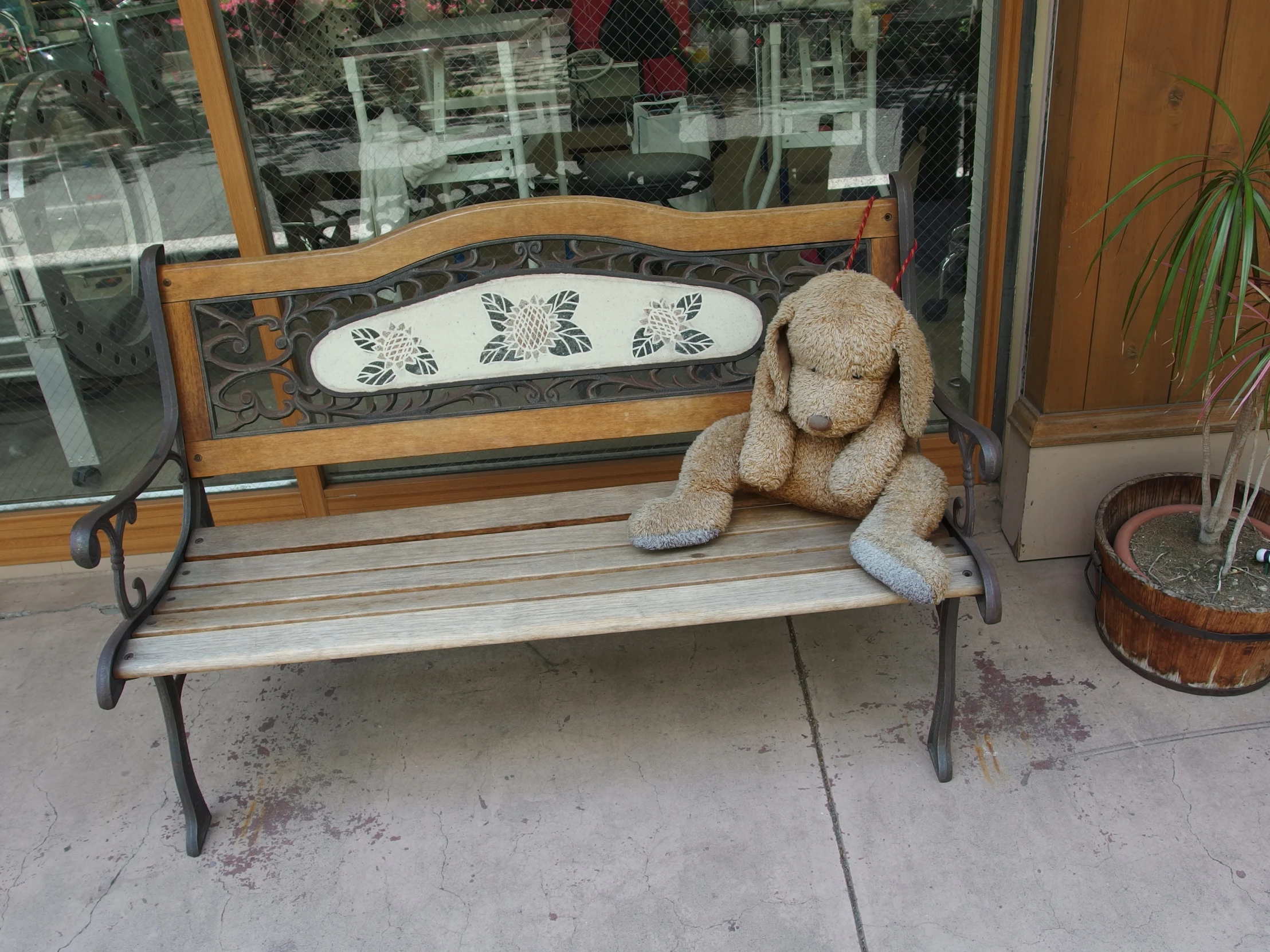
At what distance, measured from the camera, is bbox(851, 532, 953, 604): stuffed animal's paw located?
1.92 meters

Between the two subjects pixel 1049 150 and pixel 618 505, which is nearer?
pixel 618 505

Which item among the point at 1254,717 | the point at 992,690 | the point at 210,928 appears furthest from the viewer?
the point at 992,690

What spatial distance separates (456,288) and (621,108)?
36.7 inches

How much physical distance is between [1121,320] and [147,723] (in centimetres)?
288

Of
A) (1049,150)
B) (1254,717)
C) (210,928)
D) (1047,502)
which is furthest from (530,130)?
(1254,717)

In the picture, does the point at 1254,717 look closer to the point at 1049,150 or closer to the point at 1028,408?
the point at 1028,408

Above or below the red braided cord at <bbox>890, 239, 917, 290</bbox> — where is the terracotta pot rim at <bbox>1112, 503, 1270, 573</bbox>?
below

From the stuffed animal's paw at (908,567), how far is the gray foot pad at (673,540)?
354 mm

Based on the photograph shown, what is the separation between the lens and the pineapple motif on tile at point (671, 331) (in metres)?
2.46

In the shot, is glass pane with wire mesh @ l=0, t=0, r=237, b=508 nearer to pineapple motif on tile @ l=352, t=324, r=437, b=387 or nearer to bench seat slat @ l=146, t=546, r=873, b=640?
pineapple motif on tile @ l=352, t=324, r=437, b=387

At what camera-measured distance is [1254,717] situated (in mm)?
2338

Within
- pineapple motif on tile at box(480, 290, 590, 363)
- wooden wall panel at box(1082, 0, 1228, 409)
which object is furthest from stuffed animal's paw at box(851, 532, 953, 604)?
wooden wall panel at box(1082, 0, 1228, 409)

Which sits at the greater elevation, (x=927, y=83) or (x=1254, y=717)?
(x=927, y=83)

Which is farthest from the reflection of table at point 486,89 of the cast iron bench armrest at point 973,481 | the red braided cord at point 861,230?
the cast iron bench armrest at point 973,481
